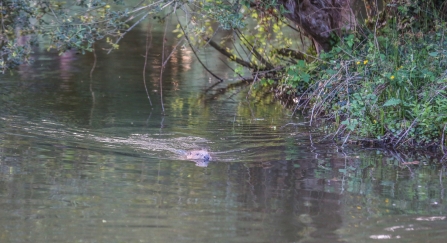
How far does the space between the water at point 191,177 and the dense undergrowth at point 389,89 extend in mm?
320

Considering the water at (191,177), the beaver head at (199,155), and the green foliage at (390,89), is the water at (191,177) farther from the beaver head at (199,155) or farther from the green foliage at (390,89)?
the green foliage at (390,89)

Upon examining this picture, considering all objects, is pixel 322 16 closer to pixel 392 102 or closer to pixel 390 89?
pixel 390 89

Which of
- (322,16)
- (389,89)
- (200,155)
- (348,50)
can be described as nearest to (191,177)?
(200,155)

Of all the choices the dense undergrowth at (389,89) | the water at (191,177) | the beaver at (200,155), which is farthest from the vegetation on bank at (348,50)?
the beaver at (200,155)

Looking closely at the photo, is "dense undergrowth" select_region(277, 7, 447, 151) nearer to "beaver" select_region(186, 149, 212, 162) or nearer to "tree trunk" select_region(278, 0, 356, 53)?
"tree trunk" select_region(278, 0, 356, 53)

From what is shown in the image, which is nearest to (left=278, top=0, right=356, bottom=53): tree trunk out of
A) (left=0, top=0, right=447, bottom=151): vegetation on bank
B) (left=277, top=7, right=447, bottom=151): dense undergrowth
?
(left=0, top=0, right=447, bottom=151): vegetation on bank

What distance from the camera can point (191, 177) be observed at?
22.6ft

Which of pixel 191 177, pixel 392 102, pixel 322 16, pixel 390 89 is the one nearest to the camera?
pixel 191 177

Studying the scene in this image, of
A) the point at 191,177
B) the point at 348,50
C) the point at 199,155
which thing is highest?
the point at 348,50

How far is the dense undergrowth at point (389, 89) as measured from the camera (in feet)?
26.6

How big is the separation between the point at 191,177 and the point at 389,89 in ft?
9.71

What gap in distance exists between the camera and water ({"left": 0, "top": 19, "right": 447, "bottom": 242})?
212 inches

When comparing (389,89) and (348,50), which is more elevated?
(348,50)

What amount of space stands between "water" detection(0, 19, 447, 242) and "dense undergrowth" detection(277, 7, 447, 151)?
32 centimetres
